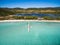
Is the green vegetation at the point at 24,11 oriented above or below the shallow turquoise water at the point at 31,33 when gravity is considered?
above

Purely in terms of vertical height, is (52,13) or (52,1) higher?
(52,1)

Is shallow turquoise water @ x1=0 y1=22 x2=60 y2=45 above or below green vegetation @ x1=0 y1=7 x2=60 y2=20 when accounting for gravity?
below

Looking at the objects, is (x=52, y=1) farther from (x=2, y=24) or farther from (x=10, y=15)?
(x=2, y=24)

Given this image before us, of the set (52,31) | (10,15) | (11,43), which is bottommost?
(11,43)

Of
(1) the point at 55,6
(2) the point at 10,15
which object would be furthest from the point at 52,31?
(2) the point at 10,15

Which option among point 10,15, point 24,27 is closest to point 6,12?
point 10,15

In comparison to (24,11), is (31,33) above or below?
below
